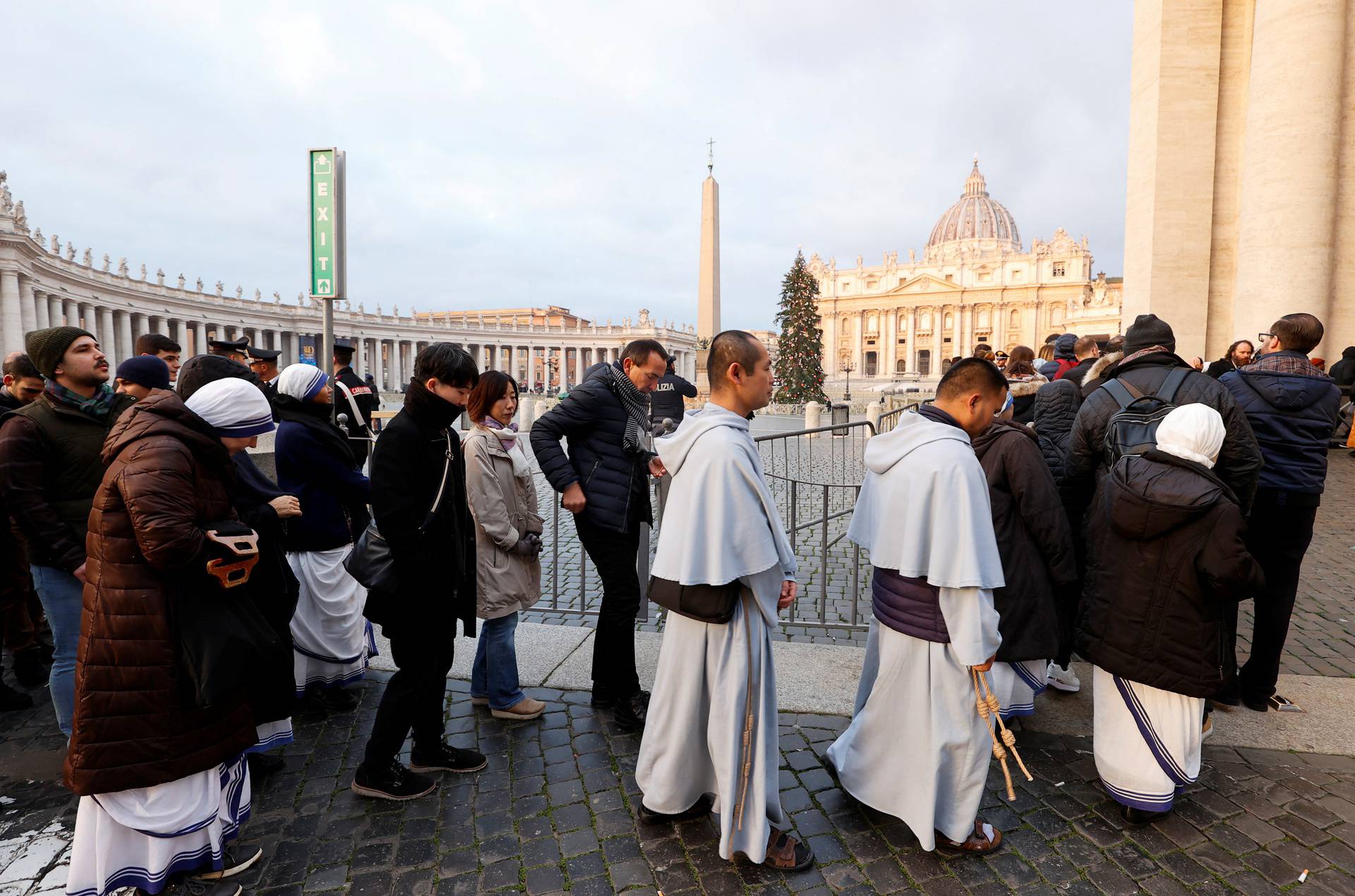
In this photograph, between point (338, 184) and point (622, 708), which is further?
point (338, 184)

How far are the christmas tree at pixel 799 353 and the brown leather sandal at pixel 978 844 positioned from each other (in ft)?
101

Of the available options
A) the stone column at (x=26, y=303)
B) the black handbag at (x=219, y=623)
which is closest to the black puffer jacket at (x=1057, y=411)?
the black handbag at (x=219, y=623)

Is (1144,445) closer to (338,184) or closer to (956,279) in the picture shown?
(338,184)

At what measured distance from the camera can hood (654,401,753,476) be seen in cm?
245

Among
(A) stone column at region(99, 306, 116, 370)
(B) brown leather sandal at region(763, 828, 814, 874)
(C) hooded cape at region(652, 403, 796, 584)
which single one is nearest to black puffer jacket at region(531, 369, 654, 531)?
(C) hooded cape at region(652, 403, 796, 584)

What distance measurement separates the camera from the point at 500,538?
11.6 feet

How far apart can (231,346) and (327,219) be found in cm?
139

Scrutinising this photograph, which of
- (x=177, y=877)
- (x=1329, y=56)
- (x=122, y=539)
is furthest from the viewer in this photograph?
(x=1329, y=56)

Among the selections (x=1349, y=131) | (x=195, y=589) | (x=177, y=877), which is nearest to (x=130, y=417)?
(x=195, y=589)

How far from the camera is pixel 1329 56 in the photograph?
35.9 feet

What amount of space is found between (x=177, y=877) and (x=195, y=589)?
3.73ft

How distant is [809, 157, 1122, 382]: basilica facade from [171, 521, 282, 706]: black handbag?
247 feet

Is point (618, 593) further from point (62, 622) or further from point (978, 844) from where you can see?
point (62, 622)

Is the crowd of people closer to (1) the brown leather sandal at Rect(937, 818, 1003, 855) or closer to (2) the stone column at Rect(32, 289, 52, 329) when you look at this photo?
(1) the brown leather sandal at Rect(937, 818, 1003, 855)
